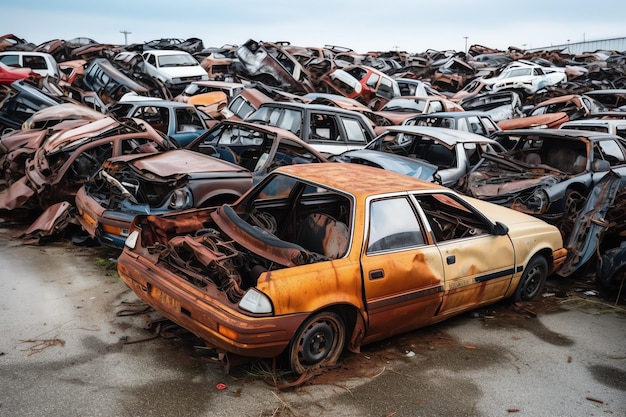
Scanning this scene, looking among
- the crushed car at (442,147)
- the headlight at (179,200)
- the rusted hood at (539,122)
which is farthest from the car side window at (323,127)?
the rusted hood at (539,122)

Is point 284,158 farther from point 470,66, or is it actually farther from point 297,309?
point 470,66

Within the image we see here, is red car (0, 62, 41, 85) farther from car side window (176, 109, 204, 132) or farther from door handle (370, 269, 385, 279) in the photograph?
door handle (370, 269, 385, 279)

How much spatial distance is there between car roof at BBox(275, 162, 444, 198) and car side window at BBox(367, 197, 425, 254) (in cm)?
12

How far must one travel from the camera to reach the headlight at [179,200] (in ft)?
22.1

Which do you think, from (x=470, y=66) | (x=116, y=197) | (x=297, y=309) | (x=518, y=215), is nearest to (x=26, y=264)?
(x=116, y=197)

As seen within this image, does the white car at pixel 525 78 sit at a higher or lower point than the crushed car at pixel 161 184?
higher

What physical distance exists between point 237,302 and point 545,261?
12.6 feet

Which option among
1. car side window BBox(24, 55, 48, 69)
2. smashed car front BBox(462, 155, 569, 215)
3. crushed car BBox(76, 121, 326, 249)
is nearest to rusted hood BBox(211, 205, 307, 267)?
crushed car BBox(76, 121, 326, 249)

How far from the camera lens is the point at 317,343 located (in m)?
4.55

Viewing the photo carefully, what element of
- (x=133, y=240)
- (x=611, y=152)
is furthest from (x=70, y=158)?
(x=611, y=152)

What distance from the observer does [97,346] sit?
4.85 metres

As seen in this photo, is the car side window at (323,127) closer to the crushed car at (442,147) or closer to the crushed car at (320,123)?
the crushed car at (320,123)

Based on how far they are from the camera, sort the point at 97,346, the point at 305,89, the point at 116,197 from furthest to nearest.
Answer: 1. the point at 305,89
2. the point at 116,197
3. the point at 97,346

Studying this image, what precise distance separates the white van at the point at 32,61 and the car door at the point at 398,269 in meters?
16.7
